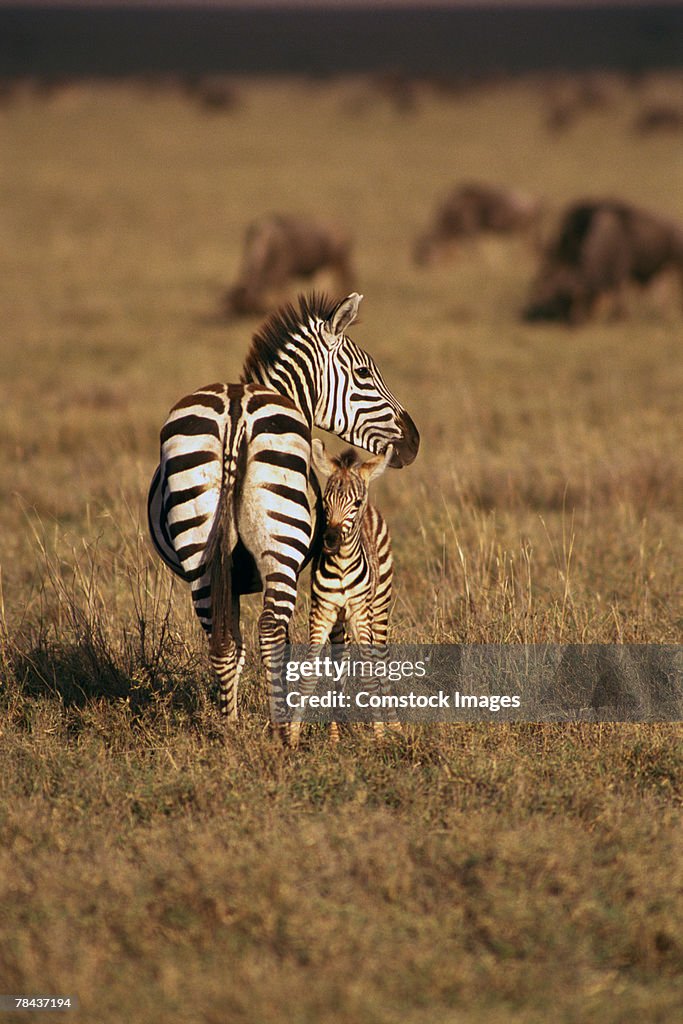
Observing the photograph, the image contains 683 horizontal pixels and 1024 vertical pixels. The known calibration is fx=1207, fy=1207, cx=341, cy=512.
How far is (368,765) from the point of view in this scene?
194 inches

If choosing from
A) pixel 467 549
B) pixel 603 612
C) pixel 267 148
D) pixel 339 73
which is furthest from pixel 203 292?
pixel 339 73

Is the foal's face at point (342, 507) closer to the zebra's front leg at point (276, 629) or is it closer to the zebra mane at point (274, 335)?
the zebra's front leg at point (276, 629)

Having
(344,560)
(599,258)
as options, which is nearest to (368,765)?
(344,560)

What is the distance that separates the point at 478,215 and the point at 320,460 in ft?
64.5

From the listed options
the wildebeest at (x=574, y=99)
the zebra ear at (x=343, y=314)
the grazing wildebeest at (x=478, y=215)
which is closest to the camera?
the zebra ear at (x=343, y=314)

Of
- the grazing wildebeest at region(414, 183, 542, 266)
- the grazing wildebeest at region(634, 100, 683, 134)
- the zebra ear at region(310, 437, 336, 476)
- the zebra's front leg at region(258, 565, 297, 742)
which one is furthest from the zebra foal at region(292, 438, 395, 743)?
the grazing wildebeest at region(634, 100, 683, 134)

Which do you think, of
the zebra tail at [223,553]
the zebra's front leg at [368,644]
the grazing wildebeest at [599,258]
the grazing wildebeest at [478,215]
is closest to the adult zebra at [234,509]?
the zebra tail at [223,553]

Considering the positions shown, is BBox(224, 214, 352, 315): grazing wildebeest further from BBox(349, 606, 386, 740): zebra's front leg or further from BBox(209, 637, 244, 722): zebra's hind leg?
BBox(209, 637, 244, 722): zebra's hind leg

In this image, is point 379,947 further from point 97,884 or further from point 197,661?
point 197,661

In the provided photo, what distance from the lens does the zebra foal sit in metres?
4.99

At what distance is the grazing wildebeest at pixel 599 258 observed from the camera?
1719 cm

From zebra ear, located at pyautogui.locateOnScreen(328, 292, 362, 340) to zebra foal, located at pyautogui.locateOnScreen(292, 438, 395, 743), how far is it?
0.57m

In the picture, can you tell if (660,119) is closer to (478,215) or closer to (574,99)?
(574,99)

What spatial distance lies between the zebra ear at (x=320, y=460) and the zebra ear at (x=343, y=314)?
58 centimetres
